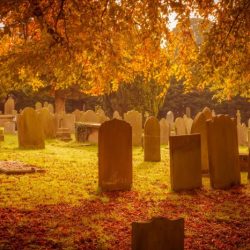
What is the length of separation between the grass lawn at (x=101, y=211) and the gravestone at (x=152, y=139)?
180 centimetres

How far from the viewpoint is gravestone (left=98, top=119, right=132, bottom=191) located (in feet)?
25.2

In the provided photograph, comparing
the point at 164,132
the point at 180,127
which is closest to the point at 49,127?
the point at 164,132

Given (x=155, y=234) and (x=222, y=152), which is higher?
(x=222, y=152)

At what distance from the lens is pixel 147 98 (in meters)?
27.1

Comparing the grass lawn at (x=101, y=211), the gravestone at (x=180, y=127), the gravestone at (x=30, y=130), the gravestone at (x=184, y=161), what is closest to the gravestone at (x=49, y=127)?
the gravestone at (x=30, y=130)

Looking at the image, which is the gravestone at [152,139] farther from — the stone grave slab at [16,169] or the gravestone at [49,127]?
the gravestone at [49,127]

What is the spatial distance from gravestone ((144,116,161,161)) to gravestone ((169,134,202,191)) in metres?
3.76

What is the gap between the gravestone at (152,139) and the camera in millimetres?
11680

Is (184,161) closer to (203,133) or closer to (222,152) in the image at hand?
(222,152)

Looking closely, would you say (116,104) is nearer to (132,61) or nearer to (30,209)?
(132,61)

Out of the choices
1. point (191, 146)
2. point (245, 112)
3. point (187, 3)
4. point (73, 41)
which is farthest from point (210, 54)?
point (245, 112)

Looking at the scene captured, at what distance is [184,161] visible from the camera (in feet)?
25.7

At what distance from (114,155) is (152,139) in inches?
163

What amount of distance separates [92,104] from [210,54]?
112 ft
